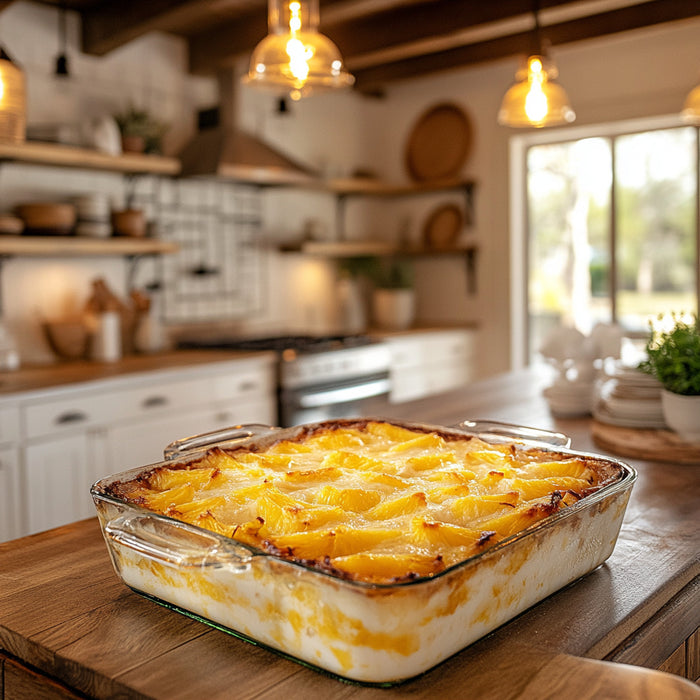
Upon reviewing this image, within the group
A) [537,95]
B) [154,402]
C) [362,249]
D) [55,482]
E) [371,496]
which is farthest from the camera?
[362,249]

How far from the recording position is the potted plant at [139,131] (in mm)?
3699

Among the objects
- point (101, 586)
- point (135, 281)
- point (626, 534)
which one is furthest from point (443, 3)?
point (101, 586)

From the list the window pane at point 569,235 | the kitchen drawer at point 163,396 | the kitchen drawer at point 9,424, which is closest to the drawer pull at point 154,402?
the kitchen drawer at point 163,396

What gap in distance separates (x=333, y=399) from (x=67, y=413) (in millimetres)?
1445

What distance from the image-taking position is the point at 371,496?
94 centimetres

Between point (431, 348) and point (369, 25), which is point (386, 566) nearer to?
point (369, 25)

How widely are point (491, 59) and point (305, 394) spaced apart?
2.16 metres

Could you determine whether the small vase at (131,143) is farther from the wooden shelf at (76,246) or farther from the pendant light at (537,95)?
the pendant light at (537,95)

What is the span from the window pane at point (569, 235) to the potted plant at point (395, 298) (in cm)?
78

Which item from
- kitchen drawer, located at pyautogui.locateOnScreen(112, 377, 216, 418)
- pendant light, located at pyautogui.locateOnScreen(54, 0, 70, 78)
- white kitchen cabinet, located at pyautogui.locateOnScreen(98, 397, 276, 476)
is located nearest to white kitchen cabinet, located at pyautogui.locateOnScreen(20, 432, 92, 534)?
white kitchen cabinet, located at pyautogui.locateOnScreen(98, 397, 276, 476)

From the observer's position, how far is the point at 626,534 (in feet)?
3.92

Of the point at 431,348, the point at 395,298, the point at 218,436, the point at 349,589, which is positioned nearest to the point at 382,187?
the point at 395,298

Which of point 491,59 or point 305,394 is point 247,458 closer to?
point 305,394

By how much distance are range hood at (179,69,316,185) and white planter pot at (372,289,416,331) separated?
969 millimetres
